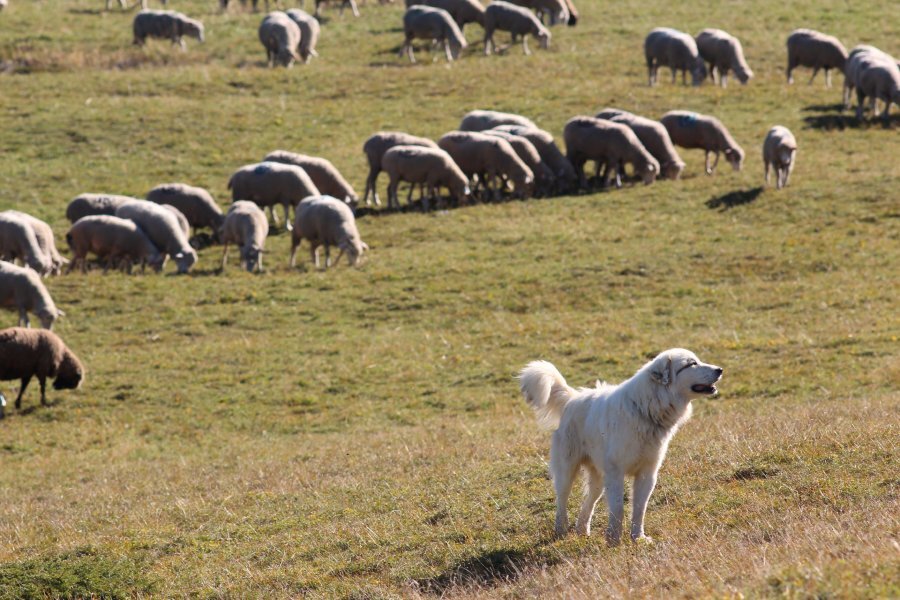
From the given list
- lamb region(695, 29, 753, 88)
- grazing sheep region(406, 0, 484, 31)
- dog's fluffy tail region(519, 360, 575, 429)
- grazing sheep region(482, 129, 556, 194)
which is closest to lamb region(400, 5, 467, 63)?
grazing sheep region(406, 0, 484, 31)

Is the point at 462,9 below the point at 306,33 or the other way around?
the other way around

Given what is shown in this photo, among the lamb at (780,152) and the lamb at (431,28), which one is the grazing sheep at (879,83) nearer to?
the lamb at (780,152)

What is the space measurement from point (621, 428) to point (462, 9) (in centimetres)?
4195

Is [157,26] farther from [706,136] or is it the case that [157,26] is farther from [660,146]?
[706,136]

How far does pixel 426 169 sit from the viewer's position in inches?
1262

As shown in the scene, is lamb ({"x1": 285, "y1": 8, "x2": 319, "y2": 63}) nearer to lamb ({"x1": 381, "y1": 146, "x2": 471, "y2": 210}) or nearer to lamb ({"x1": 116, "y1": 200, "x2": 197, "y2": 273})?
lamb ({"x1": 381, "y1": 146, "x2": 471, "y2": 210})

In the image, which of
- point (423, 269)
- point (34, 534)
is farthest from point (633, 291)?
point (34, 534)

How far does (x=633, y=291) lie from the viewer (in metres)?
25.4

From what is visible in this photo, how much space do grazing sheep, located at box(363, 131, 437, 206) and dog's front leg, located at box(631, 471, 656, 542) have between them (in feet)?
76.0

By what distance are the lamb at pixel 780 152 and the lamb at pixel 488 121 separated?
7973mm

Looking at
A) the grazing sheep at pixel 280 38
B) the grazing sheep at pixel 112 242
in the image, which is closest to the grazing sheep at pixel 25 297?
the grazing sheep at pixel 112 242

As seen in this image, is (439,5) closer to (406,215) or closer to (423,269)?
(406,215)

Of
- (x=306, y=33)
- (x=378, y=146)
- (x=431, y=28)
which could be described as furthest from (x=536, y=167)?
(x=306, y=33)

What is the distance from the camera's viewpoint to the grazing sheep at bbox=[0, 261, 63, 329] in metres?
24.5
